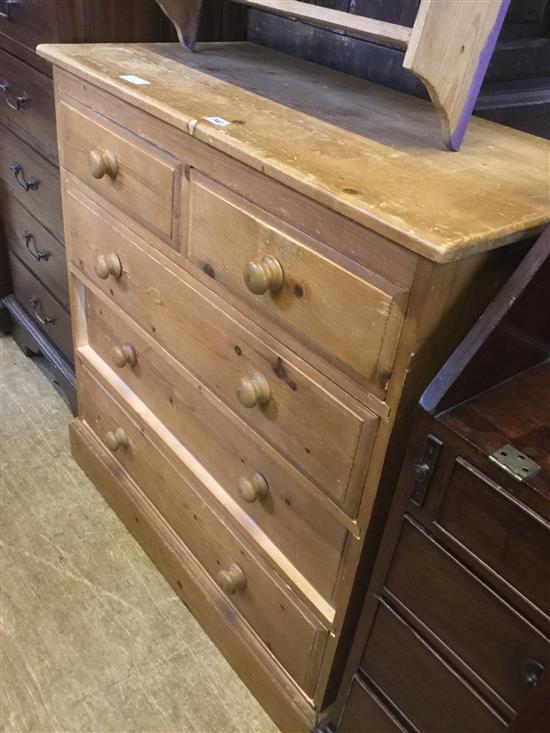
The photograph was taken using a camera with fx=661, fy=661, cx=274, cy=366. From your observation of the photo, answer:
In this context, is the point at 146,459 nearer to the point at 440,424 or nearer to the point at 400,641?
the point at 400,641

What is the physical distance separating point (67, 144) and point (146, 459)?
0.63 m

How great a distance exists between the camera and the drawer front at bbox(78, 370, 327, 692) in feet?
3.51

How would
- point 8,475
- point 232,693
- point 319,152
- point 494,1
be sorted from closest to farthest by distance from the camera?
point 494,1
point 319,152
point 232,693
point 8,475

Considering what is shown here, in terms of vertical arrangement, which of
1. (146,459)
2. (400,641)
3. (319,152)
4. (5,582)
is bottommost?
(5,582)

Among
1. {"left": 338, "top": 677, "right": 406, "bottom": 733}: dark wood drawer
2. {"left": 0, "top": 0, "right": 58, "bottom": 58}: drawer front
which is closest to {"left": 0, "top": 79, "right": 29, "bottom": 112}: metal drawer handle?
{"left": 0, "top": 0, "right": 58, "bottom": 58}: drawer front

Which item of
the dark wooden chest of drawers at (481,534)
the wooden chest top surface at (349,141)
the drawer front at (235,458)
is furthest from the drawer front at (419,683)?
the wooden chest top surface at (349,141)

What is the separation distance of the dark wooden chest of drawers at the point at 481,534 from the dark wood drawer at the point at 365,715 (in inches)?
2.6

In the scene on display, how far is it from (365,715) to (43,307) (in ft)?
4.18

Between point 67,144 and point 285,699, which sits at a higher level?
point 67,144

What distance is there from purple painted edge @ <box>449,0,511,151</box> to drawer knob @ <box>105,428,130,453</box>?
89 centimetres

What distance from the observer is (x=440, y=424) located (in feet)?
2.38

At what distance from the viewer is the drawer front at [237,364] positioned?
2.72ft

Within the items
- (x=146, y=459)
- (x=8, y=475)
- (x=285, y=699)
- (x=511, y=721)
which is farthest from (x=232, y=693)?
(x=8, y=475)

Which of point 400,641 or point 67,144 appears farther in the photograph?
point 67,144
